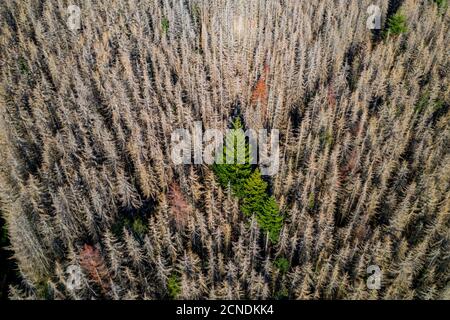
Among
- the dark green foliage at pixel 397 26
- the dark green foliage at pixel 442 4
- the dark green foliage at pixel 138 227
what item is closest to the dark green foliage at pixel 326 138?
the dark green foliage at pixel 138 227

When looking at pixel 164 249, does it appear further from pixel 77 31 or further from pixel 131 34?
pixel 77 31

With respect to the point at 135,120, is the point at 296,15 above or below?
above

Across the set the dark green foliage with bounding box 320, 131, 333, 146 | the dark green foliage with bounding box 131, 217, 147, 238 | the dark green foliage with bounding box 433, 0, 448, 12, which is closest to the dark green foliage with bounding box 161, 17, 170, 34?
the dark green foliage with bounding box 320, 131, 333, 146

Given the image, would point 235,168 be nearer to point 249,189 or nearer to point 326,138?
point 249,189

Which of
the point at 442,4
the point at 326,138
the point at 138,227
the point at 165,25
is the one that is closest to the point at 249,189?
the point at 138,227
